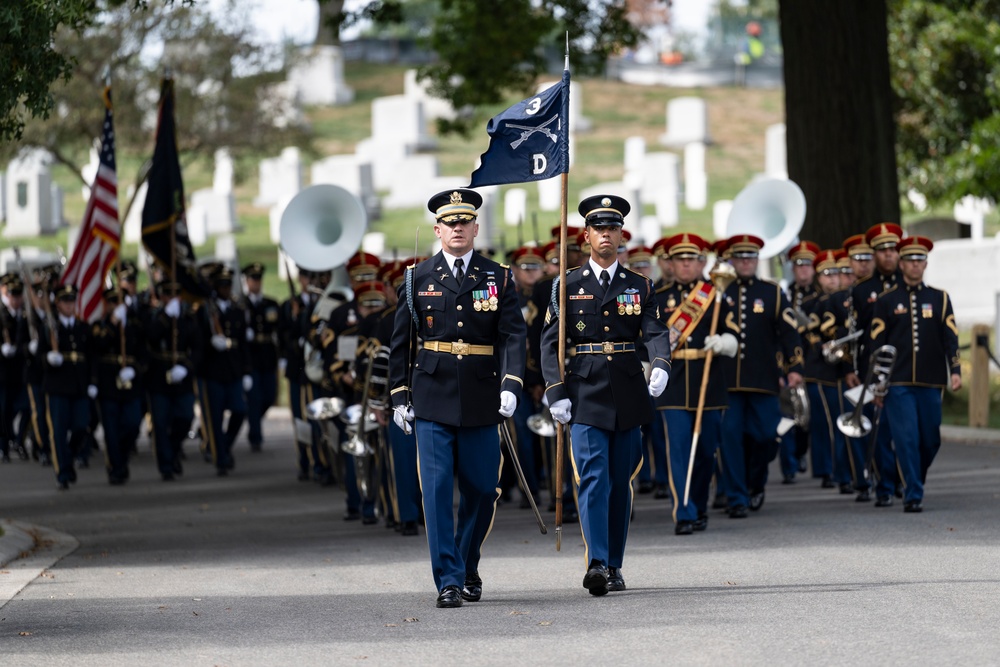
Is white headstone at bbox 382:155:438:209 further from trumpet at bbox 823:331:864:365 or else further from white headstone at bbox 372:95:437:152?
trumpet at bbox 823:331:864:365

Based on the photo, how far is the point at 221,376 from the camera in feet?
59.6

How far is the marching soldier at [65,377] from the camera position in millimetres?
16484

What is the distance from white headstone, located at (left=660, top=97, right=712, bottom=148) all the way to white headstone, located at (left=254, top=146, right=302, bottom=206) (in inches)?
466

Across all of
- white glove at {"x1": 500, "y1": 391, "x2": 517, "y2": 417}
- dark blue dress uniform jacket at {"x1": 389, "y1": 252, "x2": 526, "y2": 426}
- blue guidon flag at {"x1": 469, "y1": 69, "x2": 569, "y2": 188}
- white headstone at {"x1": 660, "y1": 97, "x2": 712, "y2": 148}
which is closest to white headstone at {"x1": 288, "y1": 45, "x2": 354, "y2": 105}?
white headstone at {"x1": 660, "y1": 97, "x2": 712, "y2": 148}

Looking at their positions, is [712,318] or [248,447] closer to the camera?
[712,318]

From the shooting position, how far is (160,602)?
9.30 m

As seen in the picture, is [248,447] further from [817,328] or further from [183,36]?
[183,36]

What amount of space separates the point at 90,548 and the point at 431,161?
35.0 m

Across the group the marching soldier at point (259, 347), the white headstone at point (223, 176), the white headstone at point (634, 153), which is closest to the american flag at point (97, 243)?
the marching soldier at point (259, 347)

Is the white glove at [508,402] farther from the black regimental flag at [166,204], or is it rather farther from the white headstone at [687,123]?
the white headstone at [687,123]

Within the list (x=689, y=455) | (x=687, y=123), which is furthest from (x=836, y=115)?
(x=687, y=123)

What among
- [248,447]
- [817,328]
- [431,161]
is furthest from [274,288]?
[817,328]

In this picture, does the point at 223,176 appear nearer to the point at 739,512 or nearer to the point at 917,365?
the point at 739,512

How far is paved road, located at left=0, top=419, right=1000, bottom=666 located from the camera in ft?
24.5
